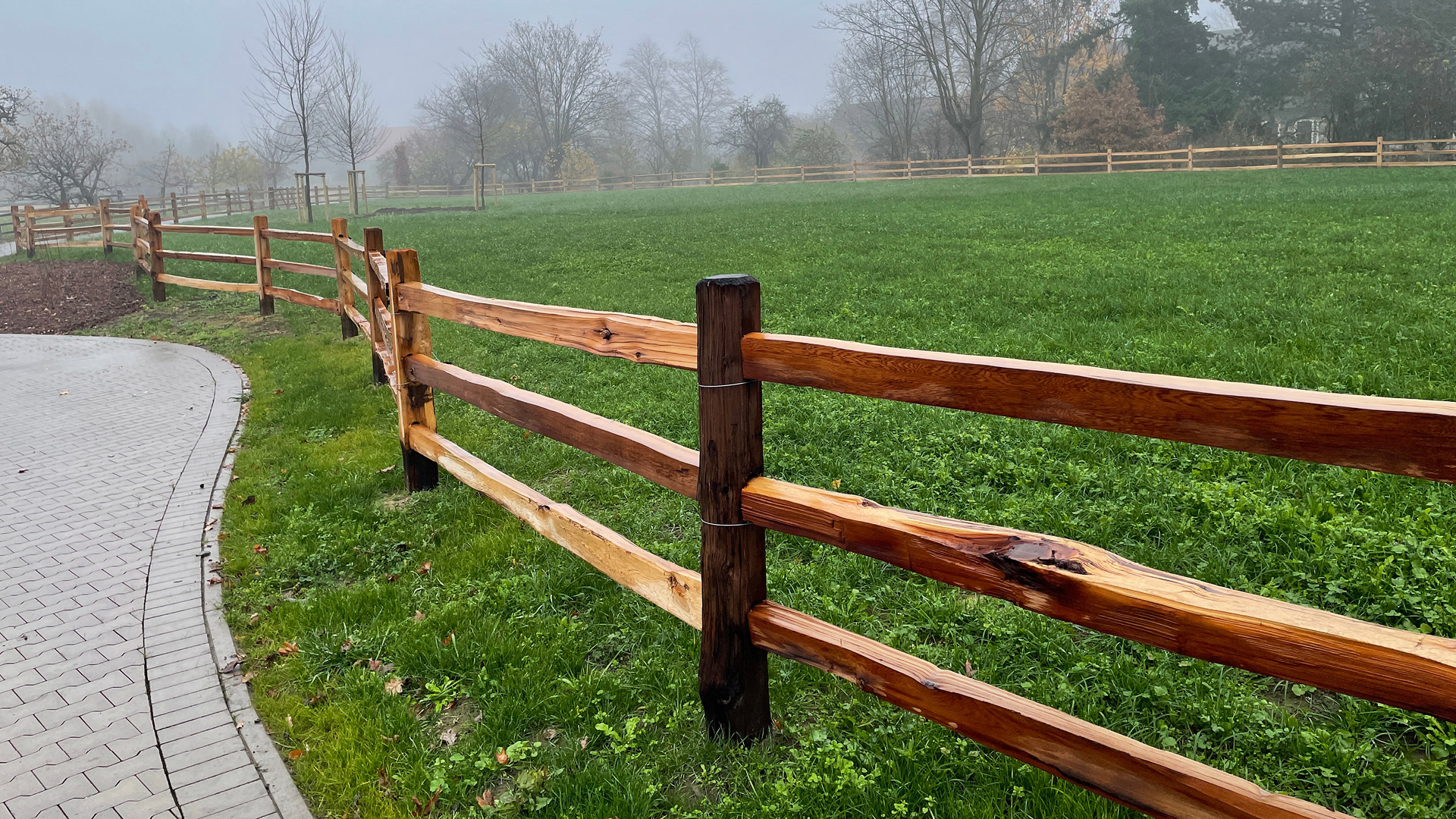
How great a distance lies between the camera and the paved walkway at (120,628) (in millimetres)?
3215

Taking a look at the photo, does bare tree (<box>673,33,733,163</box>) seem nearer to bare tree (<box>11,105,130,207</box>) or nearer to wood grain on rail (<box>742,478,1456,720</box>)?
bare tree (<box>11,105,130,207</box>)

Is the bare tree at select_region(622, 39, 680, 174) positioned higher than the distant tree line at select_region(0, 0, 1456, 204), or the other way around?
the bare tree at select_region(622, 39, 680, 174)

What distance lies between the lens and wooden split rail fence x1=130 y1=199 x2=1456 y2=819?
1.78 meters

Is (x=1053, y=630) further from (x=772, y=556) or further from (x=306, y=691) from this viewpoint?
(x=306, y=691)

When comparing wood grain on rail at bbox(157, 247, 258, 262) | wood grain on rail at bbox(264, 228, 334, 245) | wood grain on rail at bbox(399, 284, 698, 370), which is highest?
wood grain on rail at bbox(264, 228, 334, 245)

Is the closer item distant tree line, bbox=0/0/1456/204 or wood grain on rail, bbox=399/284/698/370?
wood grain on rail, bbox=399/284/698/370

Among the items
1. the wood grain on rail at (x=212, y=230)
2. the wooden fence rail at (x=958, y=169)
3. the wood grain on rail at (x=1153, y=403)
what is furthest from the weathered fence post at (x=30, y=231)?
the wood grain on rail at (x=1153, y=403)

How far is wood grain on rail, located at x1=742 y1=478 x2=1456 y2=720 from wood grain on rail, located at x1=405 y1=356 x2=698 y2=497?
1.95 ft

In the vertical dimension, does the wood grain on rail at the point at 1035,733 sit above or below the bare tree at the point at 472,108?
below

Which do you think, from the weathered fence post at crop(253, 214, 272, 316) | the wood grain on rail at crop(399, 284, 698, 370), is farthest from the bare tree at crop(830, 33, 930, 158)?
the wood grain on rail at crop(399, 284, 698, 370)

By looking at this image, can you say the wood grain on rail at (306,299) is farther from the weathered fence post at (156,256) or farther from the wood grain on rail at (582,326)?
the wood grain on rail at (582,326)

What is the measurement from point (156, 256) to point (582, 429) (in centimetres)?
1455

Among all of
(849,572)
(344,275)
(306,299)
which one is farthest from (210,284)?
(849,572)

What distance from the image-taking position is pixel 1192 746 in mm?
2986
